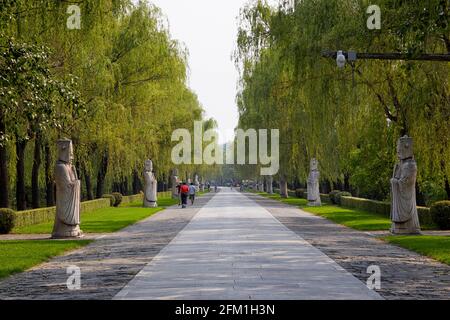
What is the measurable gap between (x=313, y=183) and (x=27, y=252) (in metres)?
31.6

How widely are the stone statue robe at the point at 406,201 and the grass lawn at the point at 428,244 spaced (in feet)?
3.89

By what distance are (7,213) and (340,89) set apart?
1229 cm

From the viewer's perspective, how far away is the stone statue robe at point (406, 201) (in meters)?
22.4

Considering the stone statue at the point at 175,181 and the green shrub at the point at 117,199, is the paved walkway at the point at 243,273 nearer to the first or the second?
the green shrub at the point at 117,199

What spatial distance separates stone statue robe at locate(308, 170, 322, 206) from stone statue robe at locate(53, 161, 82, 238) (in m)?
25.8

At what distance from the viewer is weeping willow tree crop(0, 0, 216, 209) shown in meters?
21.8

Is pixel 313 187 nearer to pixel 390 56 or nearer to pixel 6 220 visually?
pixel 6 220

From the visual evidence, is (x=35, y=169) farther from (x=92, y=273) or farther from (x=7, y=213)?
(x=92, y=273)

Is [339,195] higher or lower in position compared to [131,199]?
Result: higher

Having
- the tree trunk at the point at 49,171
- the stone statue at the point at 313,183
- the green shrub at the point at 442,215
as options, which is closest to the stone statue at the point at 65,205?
the tree trunk at the point at 49,171

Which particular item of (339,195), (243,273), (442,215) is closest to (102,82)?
(442,215)

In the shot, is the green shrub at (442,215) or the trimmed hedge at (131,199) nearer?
the green shrub at (442,215)

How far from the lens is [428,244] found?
18750 millimetres

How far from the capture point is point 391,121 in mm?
26891
